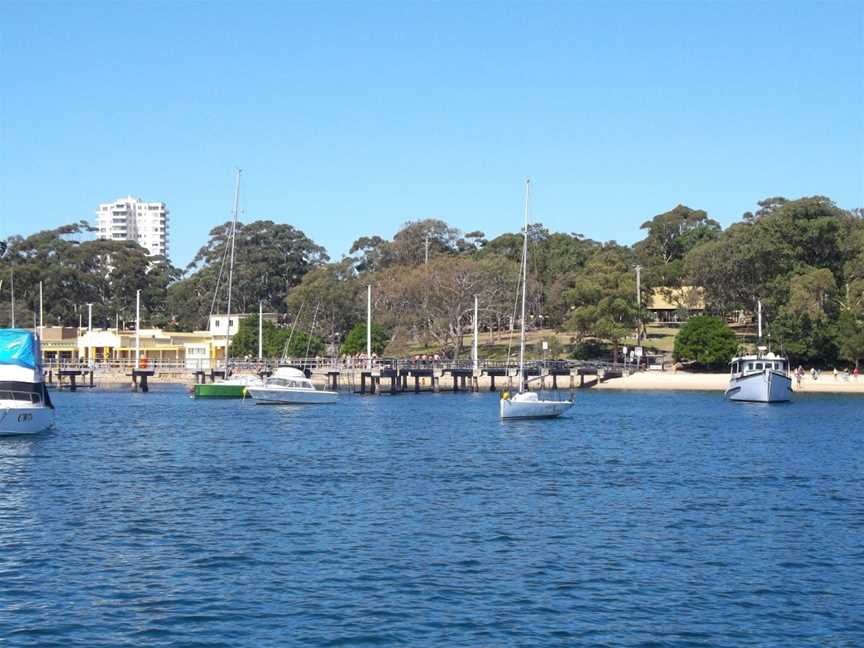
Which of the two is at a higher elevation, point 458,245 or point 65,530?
point 458,245

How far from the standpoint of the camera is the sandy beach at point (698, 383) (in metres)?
106

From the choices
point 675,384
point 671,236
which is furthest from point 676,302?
point 675,384

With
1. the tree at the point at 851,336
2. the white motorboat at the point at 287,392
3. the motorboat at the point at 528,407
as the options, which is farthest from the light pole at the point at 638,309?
the motorboat at the point at 528,407

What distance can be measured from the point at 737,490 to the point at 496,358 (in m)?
94.0

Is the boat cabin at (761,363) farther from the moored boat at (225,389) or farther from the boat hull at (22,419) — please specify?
the boat hull at (22,419)

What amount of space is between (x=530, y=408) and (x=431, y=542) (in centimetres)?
4170

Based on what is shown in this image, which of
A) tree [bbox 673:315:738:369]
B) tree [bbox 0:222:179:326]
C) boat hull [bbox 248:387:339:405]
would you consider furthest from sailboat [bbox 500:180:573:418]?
tree [bbox 0:222:179:326]

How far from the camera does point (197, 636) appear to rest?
2212cm

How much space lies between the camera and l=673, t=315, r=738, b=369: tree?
116 meters

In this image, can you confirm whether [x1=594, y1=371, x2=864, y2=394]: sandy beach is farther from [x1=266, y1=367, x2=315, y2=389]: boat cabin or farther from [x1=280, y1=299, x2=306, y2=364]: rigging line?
[x1=266, y1=367, x2=315, y2=389]: boat cabin

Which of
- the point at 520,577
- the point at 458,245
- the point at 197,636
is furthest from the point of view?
the point at 458,245

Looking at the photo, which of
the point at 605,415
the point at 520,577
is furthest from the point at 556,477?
the point at 605,415

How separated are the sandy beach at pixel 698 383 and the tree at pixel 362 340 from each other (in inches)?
1068

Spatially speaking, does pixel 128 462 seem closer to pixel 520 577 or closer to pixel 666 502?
pixel 666 502
